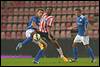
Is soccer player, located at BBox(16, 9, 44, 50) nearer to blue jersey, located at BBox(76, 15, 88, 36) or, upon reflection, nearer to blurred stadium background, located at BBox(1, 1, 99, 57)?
blue jersey, located at BBox(76, 15, 88, 36)

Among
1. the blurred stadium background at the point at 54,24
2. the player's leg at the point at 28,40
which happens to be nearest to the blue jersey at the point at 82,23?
the player's leg at the point at 28,40

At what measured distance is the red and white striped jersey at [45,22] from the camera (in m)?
13.2

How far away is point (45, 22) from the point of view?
13.3 metres

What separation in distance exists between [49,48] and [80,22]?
15.9 ft

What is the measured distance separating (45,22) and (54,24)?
314 inches

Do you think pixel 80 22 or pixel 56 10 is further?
pixel 56 10

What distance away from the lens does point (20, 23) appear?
70.7 feet

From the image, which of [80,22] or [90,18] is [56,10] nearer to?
[90,18]

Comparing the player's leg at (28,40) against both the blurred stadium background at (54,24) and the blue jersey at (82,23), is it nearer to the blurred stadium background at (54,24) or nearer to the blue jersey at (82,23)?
the blue jersey at (82,23)

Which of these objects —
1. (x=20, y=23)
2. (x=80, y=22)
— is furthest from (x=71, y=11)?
(x=80, y=22)

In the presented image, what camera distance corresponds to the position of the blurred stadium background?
18.8 meters

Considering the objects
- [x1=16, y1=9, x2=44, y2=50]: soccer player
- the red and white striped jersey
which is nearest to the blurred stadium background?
[x1=16, y1=9, x2=44, y2=50]: soccer player

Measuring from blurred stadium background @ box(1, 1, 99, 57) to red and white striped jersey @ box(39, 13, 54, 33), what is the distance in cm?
534

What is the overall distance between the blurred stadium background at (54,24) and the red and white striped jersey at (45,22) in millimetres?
5337
